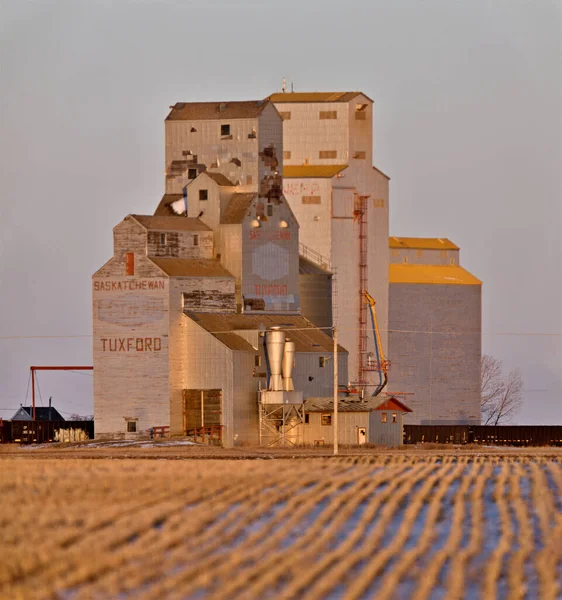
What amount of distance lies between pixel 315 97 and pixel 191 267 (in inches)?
847

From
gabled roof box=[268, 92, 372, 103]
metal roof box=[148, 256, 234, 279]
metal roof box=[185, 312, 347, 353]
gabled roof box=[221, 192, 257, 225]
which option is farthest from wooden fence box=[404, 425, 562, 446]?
gabled roof box=[268, 92, 372, 103]

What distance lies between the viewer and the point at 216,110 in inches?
3312

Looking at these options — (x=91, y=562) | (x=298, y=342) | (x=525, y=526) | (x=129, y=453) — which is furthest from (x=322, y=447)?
(x=91, y=562)

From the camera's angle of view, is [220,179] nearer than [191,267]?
No

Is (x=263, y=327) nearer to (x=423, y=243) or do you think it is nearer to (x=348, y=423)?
(x=348, y=423)

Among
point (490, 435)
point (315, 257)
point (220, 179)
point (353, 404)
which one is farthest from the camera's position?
point (315, 257)

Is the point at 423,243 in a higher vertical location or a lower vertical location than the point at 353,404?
higher

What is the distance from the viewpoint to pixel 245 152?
3260 inches

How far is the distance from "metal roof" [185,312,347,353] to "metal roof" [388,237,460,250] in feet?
80.8

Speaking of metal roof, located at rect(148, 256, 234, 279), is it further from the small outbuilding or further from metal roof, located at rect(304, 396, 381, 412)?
the small outbuilding

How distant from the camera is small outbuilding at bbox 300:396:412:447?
244ft

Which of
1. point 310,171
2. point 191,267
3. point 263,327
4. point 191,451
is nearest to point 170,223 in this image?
point 191,267

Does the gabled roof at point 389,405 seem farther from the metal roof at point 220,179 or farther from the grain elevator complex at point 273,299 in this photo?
the metal roof at point 220,179

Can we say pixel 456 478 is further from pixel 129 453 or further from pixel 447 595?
pixel 129 453
